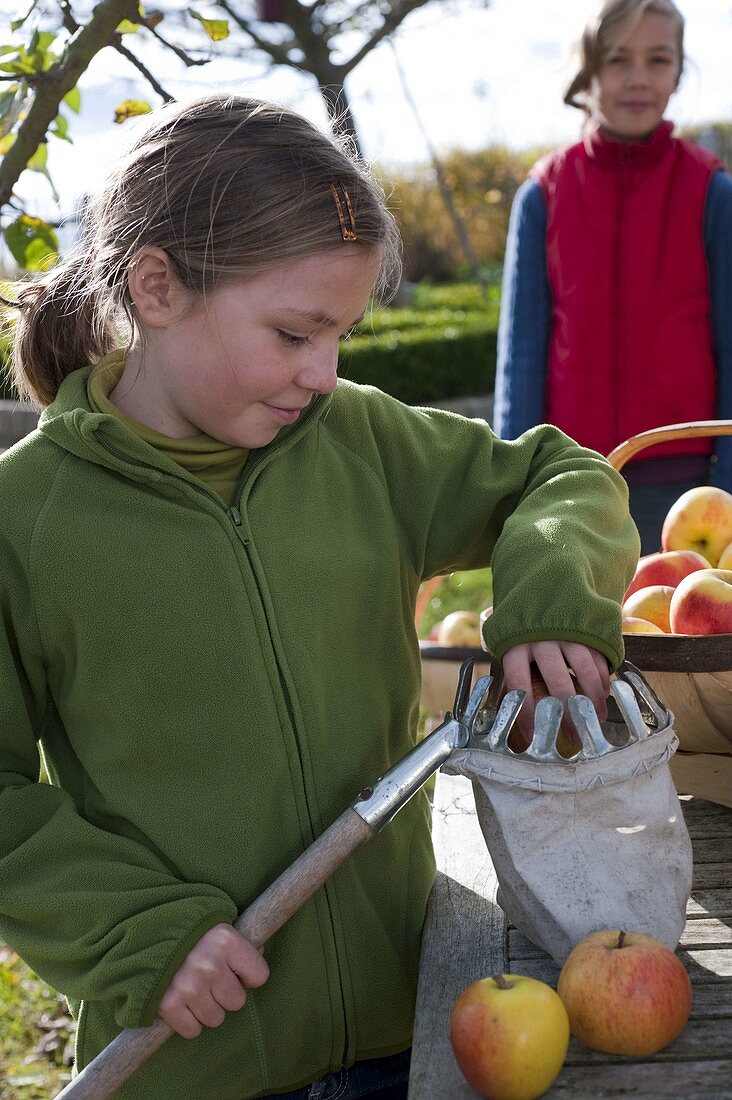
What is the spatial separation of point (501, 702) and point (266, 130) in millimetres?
682

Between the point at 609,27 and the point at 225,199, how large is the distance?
1740 millimetres

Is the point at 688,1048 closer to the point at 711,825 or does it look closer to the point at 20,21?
the point at 711,825

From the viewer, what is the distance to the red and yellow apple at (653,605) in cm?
173

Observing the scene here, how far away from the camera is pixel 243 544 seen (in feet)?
4.47

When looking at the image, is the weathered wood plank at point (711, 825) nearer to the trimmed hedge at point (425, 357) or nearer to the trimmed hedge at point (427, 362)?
the trimmed hedge at point (425, 357)

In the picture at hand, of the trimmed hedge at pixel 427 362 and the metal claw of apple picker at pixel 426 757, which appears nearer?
the metal claw of apple picker at pixel 426 757

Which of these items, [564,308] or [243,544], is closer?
[243,544]

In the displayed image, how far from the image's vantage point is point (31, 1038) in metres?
2.76

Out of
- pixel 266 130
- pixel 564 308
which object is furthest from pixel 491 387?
pixel 266 130

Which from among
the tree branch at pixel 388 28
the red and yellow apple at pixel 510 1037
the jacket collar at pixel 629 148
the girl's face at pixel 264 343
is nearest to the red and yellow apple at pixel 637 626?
the girl's face at pixel 264 343

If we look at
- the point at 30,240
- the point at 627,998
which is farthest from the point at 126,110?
the point at 627,998

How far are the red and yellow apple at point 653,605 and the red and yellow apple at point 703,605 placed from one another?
0.05m

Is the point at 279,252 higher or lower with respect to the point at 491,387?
higher

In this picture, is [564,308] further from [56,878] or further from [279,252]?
[56,878]
